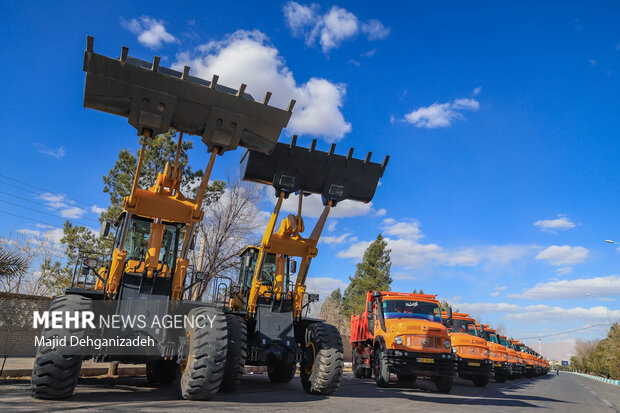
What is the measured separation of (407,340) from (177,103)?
8920mm

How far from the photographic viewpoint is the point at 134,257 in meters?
8.70

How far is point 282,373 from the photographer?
40.1 ft

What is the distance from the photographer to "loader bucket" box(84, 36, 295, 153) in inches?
291

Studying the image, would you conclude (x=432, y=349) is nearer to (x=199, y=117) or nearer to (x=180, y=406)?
(x=180, y=406)

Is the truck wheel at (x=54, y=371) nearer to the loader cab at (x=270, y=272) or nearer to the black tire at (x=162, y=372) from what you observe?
the black tire at (x=162, y=372)

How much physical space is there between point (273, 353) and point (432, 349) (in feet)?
17.5

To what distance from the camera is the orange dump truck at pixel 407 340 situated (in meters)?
12.3

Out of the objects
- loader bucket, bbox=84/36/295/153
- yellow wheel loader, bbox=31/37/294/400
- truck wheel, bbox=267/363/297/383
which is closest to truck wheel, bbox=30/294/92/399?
yellow wheel loader, bbox=31/37/294/400

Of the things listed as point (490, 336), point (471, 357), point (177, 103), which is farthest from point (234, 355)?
point (490, 336)

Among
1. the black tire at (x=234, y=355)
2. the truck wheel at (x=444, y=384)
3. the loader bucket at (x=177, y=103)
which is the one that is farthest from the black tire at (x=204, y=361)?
the truck wheel at (x=444, y=384)

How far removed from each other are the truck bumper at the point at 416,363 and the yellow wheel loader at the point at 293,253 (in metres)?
3.26

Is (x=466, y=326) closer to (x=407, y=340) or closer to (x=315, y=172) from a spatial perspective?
(x=407, y=340)

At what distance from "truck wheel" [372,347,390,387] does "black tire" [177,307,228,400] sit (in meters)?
6.62

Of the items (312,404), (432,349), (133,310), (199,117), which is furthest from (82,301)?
(432,349)
